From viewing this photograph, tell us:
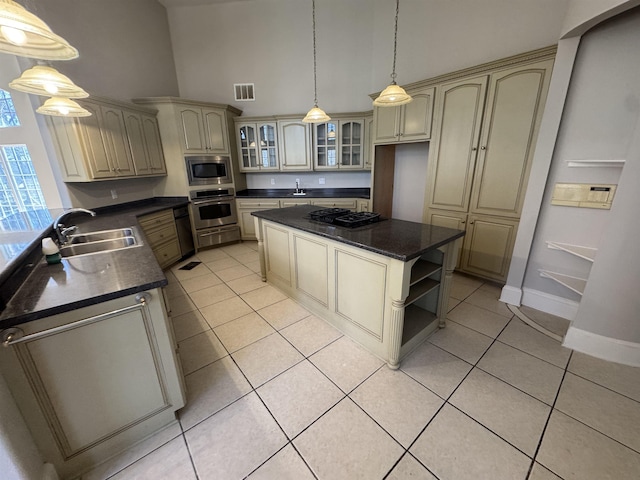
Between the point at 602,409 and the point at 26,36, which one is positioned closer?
the point at 26,36

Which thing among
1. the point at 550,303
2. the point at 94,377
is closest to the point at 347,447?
the point at 94,377

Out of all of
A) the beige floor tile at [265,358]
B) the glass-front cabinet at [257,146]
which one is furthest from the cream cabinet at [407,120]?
the beige floor tile at [265,358]

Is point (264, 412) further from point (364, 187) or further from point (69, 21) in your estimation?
point (69, 21)

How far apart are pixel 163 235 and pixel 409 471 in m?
3.64

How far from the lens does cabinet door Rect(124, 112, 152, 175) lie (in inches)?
132

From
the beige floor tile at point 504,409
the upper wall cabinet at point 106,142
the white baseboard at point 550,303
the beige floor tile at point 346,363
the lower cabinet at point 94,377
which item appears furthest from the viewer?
the upper wall cabinet at point 106,142

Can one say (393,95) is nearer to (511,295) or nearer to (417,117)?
(417,117)

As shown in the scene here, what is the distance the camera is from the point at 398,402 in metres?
1.56

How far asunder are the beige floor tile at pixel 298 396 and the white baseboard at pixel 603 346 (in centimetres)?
189

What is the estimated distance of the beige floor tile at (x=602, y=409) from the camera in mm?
1372

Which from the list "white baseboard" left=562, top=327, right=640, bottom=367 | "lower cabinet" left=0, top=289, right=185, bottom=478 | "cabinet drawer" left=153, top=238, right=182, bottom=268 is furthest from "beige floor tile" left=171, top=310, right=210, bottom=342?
"white baseboard" left=562, top=327, right=640, bottom=367

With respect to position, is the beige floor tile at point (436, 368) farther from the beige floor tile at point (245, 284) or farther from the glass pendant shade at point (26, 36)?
the glass pendant shade at point (26, 36)

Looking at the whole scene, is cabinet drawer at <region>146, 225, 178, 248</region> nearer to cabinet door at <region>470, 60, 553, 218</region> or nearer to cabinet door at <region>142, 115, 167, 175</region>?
cabinet door at <region>142, 115, 167, 175</region>

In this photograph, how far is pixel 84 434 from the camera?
3.94ft
